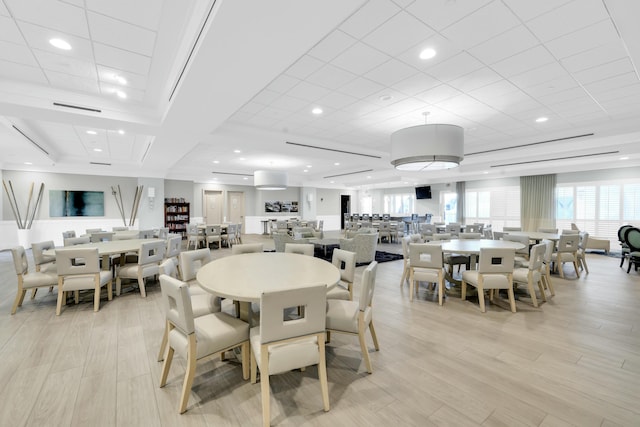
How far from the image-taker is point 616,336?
3.03 meters

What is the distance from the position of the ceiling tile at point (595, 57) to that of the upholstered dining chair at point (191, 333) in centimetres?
460

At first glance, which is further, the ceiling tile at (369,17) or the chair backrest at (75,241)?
the chair backrest at (75,241)

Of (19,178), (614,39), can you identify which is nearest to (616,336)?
(614,39)

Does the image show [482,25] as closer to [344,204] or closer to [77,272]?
[77,272]

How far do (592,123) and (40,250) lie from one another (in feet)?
33.3

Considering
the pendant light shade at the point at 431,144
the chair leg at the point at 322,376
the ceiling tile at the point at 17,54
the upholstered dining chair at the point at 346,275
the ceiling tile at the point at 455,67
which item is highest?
the ceiling tile at the point at 455,67

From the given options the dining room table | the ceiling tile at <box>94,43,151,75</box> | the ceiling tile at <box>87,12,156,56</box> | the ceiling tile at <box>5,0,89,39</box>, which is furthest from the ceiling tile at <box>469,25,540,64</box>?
the ceiling tile at <box>5,0,89,39</box>

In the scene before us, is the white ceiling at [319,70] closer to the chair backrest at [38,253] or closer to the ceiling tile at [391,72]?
the ceiling tile at [391,72]

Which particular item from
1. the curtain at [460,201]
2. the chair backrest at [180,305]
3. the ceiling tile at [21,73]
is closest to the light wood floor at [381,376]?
the chair backrest at [180,305]

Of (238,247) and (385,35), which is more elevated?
(385,35)

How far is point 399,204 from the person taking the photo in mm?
18031

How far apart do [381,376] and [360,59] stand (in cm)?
333

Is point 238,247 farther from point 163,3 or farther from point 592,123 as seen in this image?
point 592,123

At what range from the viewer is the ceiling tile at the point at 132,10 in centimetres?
237
